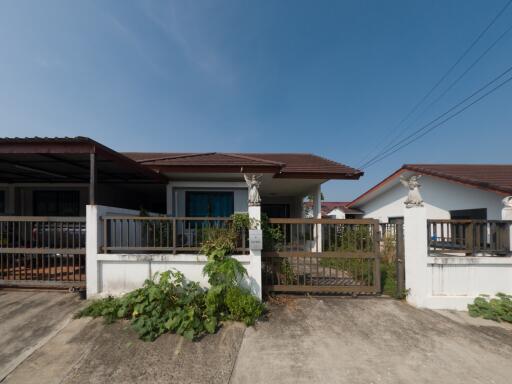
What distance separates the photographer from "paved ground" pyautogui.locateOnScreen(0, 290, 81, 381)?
2.63m

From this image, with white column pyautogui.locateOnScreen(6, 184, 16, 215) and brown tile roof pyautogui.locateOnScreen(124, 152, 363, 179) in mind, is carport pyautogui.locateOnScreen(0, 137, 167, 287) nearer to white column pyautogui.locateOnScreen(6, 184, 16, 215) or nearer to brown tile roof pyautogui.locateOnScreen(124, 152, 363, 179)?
white column pyautogui.locateOnScreen(6, 184, 16, 215)

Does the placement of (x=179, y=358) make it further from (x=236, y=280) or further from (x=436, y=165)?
(x=436, y=165)

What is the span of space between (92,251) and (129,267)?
2.38 ft

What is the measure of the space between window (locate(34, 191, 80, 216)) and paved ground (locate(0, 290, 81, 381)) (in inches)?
186

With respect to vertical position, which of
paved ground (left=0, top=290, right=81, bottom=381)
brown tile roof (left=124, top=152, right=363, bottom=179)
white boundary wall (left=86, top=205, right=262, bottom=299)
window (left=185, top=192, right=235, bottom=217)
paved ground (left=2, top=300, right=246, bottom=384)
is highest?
brown tile roof (left=124, top=152, right=363, bottom=179)

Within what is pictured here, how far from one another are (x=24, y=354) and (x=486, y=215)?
31.3ft

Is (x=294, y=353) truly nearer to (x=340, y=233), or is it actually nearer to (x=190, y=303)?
(x=190, y=303)

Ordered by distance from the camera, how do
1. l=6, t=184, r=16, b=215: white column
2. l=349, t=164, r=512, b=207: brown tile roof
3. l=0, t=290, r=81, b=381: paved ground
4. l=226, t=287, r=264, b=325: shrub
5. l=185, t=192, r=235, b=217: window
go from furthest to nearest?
l=6, t=184, r=16, b=215: white column → l=185, t=192, r=235, b=217: window → l=349, t=164, r=512, b=207: brown tile roof → l=226, t=287, r=264, b=325: shrub → l=0, t=290, r=81, b=381: paved ground

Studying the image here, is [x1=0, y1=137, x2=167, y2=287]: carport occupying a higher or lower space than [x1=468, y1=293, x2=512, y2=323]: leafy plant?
higher

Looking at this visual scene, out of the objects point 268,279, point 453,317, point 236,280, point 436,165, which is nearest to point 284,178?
point 268,279

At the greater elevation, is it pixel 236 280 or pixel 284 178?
pixel 284 178

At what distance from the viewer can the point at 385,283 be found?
185 inches

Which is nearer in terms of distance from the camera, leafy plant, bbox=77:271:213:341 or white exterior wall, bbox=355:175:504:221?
leafy plant, bbox=77:271:213:341

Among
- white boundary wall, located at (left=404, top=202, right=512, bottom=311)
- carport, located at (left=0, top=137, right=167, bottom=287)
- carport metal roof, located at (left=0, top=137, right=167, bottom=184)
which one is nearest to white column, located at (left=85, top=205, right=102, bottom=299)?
carport, located at (left=0, top=137, right=167, bottom=287)
